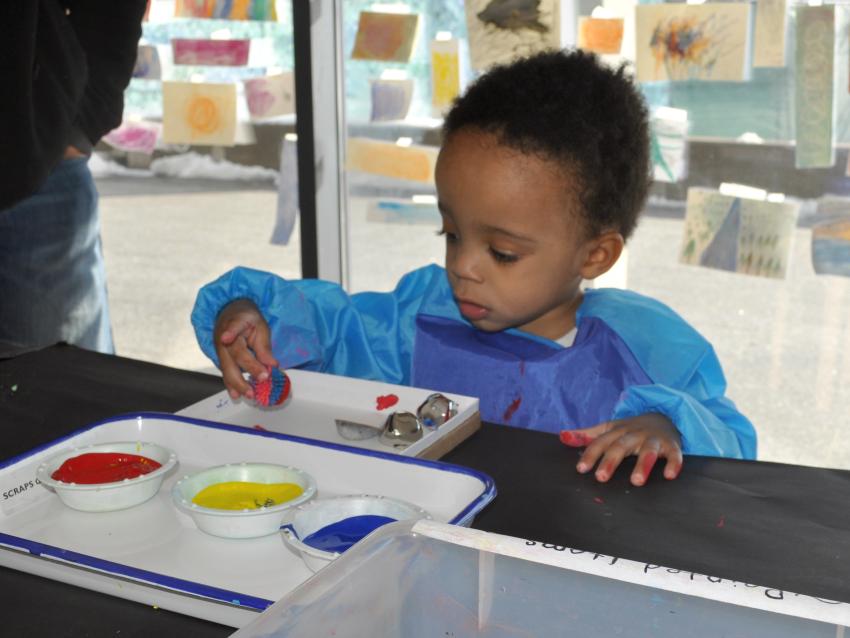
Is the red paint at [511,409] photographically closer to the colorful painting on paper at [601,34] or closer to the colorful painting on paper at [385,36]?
the colorful painting on paper at [601,34]

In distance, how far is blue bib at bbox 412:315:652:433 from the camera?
142 cm

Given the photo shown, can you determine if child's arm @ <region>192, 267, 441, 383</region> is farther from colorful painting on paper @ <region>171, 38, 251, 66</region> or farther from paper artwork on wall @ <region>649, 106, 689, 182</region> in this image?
colorful painting on paper @ <region>171, 38, 251, 66</region>

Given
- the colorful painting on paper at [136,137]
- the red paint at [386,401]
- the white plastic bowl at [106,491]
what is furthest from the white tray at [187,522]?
the colorful painting on paper at [136,137]

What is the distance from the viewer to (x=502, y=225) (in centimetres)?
130

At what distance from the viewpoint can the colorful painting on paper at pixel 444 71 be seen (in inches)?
97.2

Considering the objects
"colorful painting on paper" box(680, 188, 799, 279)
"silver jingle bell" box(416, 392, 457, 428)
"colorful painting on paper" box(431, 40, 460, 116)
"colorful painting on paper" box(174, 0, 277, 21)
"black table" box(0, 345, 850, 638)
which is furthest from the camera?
"colorful painting on paper" box(174, 0, 277, 21)

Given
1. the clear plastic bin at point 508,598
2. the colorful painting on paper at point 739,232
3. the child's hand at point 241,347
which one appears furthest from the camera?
the colorful painting on paper at point 739,232

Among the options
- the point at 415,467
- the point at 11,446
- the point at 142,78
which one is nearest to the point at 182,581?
the point at 415,467

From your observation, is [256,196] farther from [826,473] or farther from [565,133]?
[826,473]

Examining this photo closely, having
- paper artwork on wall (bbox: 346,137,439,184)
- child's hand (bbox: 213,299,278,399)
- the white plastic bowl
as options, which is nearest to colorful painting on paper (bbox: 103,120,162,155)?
paper artwork on wall (bbox: 346,137,439,184)

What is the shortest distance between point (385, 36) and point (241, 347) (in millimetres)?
1452

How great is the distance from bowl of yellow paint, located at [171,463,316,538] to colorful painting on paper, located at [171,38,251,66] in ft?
6.69

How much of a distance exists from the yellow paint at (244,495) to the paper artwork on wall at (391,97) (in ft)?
5.93

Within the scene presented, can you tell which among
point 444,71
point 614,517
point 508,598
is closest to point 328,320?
point 614,517
